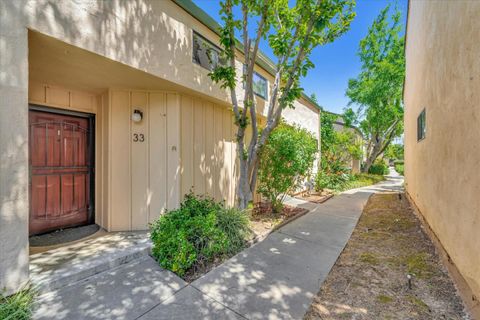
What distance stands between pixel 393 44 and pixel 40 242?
2044 cm

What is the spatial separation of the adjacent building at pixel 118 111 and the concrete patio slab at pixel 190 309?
2.14 metres

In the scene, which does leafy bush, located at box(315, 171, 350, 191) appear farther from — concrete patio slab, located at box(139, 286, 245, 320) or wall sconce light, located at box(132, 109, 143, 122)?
concrete patio slab, located at box(139, 286, 245, 320)

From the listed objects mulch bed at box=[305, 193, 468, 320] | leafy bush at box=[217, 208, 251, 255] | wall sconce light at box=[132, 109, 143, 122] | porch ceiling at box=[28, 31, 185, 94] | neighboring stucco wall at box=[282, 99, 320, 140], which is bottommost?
mulch bed at box=[305, 193, 468, 320]

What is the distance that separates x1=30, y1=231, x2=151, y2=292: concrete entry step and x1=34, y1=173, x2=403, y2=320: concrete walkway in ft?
0.34

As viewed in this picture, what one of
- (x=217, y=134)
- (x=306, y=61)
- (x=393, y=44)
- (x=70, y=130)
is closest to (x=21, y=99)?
(x=70, y=130)

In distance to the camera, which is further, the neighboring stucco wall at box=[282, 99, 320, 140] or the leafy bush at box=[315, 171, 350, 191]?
the leafy bush at box=[315, 171, 350, 191]

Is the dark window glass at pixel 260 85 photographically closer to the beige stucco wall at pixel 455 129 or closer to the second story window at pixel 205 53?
the second story window at pixel 205 53

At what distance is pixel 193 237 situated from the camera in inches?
120

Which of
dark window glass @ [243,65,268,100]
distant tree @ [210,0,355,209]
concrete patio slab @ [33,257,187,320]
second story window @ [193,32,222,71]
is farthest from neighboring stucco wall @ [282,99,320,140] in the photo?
concrete patio slab @ [33,257,187,320]

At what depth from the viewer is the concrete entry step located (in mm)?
2482

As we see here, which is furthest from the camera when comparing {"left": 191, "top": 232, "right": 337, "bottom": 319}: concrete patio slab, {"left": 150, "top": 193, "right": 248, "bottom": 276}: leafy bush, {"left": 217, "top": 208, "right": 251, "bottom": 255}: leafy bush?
{"left": 217, "top": 208, "right": 251, "bottom": 255}: leafy bush

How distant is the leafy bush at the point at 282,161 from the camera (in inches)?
208

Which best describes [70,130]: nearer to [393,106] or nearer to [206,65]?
[206,65]

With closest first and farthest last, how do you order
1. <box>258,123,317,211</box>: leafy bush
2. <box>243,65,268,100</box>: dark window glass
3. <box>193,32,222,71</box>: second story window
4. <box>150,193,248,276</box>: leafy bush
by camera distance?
<box>150,193,248,276</box>: leafy bush → <box>193,32,222,71</box>: second story window → <box>258,123,317,211</box>: leafy bush → <box>243,65,268,100</box>: dark window glass
